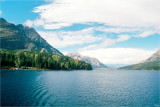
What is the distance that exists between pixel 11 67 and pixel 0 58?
20.3 metres

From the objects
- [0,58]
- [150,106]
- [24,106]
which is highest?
[0,58]

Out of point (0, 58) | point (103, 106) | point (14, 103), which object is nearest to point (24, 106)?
point (14, 103)

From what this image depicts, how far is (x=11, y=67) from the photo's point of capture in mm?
198750

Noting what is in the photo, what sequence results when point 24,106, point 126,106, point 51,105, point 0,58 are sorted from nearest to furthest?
point 24,106 < point 51,105 < point 126,106 < point 0,58

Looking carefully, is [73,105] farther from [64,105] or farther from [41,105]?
[41,105]

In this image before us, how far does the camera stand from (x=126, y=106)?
46.7 meters

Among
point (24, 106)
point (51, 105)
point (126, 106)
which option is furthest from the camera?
point (126, 106)

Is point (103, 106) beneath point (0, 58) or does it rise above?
beneath

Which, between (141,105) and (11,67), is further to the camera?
(11,67)

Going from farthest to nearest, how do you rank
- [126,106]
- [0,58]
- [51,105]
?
[0,58]
[126,106]
[51,105]

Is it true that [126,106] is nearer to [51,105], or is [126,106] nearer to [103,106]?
[103,106]

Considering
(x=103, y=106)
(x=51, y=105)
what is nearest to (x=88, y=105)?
(x=103, y=106)

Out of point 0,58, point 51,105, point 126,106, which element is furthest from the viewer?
point 0,58

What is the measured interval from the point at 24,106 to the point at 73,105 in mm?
15275
